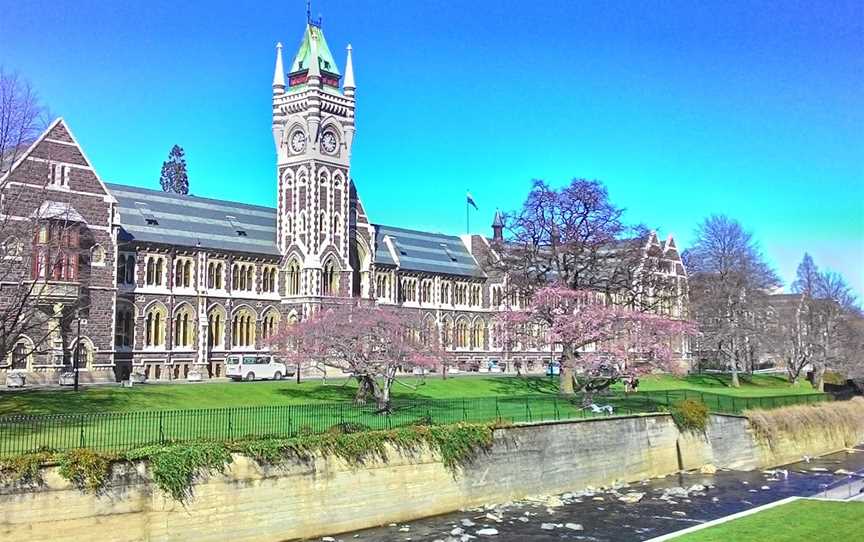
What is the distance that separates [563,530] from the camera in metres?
32.4

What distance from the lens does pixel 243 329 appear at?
72500 millimetres

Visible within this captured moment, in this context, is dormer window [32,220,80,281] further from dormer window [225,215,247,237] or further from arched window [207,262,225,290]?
dormer window [225,215,247,237]

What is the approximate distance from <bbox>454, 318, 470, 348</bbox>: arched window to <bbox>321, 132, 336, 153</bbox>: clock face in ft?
86.5

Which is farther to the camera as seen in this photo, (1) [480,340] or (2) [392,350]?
(1) [480,340]

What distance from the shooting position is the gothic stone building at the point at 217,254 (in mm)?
55312

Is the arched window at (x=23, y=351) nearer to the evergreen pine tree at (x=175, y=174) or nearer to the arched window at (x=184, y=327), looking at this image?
the arched window at (x=184, y=327)

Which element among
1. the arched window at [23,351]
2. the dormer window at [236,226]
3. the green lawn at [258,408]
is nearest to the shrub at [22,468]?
the green lawn at [258,408]

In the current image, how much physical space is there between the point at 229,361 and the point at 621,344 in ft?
94.8

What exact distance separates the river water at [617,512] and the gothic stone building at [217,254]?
1069 inches

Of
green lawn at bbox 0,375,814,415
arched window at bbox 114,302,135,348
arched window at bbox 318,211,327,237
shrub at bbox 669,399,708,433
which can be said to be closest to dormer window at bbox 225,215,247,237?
arched window at bbox 318,211,327,237

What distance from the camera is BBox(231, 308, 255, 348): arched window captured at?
71.8 meters

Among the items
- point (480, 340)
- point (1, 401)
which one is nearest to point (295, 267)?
point (480, 340)

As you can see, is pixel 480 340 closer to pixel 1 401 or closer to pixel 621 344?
pixel 621 344

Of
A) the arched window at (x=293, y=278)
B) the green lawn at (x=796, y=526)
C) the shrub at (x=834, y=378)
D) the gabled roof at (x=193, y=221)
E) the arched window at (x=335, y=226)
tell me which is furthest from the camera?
the shrub at (x=834, y=378)
